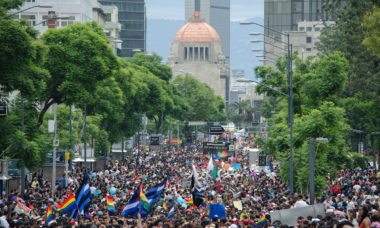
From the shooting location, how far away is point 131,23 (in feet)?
470

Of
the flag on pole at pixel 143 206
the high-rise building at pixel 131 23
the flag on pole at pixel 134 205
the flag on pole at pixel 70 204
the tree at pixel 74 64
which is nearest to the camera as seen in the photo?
the flag on pole at pixel 134 205

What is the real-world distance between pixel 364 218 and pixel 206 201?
17.0m

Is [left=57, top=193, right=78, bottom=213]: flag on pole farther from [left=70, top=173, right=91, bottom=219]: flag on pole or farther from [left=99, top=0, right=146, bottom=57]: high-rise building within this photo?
[left=99, top=0, right=146, bottom=57]: high-rise building

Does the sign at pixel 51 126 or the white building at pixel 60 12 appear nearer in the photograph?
the sign at pixel 51 126

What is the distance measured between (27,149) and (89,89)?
846 centimetres

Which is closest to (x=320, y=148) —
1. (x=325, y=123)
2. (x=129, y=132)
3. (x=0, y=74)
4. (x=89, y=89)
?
(x=325, y=123)

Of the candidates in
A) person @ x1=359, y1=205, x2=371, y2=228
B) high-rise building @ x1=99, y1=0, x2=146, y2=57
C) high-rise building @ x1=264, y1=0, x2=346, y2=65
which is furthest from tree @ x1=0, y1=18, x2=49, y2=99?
high-rise building @ x1=264, y1=0, x2=346, y2=65

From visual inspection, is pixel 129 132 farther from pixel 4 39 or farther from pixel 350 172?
pixel 4 39

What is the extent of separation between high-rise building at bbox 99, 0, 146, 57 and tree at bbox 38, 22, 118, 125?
100 m

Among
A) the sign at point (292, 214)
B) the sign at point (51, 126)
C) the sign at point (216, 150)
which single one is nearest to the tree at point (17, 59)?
the sign at point (292, 214)

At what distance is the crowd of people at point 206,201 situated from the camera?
18.9 m

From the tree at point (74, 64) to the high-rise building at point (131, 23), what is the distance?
3946 inches

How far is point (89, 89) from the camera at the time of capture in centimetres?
3950

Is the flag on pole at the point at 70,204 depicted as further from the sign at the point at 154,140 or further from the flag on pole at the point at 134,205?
the sign at the point at 154,140
